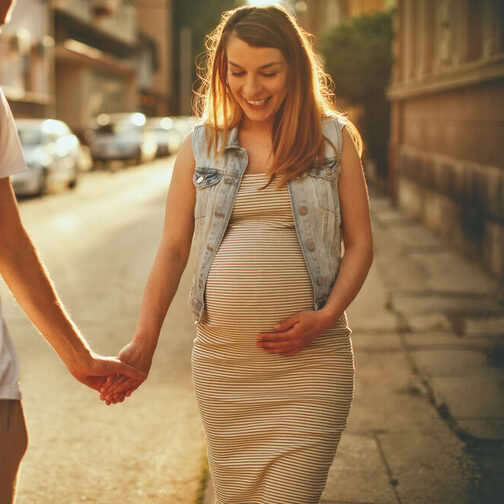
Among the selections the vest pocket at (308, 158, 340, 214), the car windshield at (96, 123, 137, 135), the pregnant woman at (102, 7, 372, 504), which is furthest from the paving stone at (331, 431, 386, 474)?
the car windshield at (96, 123, 137, 135)

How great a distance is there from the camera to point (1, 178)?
1.96 m

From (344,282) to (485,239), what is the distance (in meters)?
7.80

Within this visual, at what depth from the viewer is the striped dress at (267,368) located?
256 cm

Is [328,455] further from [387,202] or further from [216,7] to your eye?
[216,7]

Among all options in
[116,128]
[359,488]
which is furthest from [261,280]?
[116,128]

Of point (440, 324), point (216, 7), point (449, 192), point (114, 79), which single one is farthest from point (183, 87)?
point (440, 324)

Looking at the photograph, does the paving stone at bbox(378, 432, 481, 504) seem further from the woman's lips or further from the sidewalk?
the woman's lips

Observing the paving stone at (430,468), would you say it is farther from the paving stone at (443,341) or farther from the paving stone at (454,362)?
the paving stone at (443,341)

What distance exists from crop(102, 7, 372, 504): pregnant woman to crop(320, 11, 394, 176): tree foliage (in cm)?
2116

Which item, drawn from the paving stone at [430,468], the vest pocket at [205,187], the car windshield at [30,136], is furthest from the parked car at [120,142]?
the vest pocket at [205,187]

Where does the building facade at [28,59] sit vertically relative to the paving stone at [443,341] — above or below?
above

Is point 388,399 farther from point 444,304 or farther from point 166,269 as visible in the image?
point 444,304

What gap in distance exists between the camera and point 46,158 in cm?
1916

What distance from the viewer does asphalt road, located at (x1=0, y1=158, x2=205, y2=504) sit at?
158 inches
